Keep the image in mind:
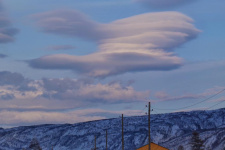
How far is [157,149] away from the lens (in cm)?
9762

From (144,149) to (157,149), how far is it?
2705 millimetres

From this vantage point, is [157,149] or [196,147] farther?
[196,147]

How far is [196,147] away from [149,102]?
237ft

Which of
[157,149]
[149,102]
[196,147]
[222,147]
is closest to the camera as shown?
[149,102]

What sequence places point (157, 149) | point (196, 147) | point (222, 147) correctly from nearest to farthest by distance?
point (157, 149)
point (196, 147)
point (222, 147)

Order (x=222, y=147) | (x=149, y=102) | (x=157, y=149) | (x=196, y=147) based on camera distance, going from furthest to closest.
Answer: (x=222, y=147)
(x=196, y=147)
(x=157, y=149)
(x=149, y=102)

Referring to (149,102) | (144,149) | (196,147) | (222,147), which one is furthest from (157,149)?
(222,147)

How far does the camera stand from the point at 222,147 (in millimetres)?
191250

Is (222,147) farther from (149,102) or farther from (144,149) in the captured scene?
(149,102)

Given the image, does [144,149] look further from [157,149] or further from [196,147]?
[196,147]

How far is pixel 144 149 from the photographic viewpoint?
97.9 metres

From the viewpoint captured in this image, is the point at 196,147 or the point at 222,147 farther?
the point at 222,147

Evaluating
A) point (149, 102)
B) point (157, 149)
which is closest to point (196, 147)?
point (157, 149)

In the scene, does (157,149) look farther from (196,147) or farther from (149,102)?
(149,102)
